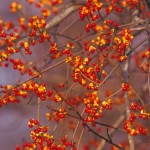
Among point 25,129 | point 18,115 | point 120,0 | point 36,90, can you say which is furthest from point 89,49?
point 25,129

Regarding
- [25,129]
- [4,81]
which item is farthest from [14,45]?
[25,129]

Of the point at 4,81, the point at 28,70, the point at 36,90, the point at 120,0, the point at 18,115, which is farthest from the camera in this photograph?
→ the point at 18,115

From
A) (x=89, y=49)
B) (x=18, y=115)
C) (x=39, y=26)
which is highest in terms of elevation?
(x=18, y=115)

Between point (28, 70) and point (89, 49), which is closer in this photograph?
point (89, 49)

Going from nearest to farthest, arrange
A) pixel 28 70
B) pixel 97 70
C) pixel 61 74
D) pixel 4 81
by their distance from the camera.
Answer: pixel 97 70 < pixel 28 70 < pixel 4 81 < pixel 61 74

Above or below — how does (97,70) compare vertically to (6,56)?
below

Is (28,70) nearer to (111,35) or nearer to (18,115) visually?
(111,35)

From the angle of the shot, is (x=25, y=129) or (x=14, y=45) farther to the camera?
(x=25, y=129)

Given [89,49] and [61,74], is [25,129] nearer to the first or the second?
[61,74]

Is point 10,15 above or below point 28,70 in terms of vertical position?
above
